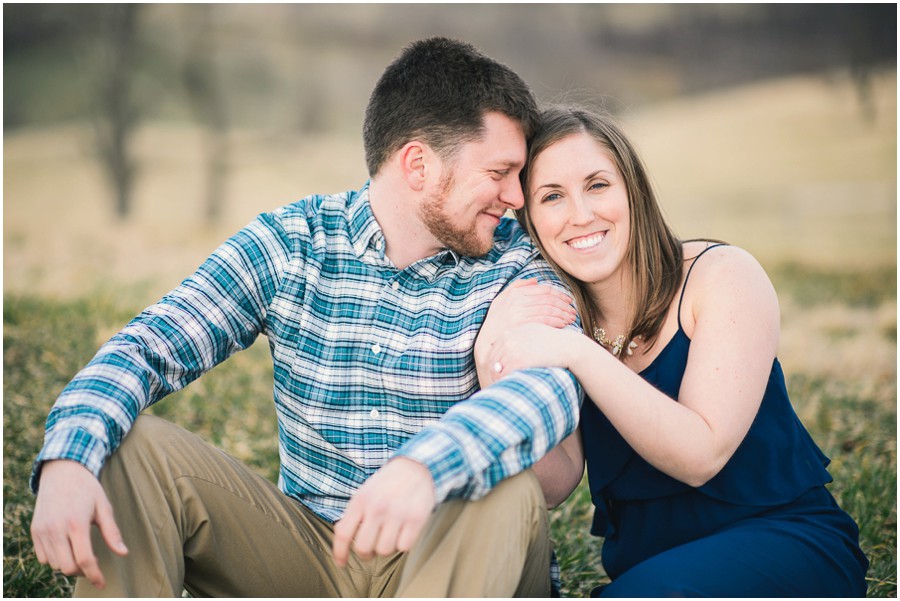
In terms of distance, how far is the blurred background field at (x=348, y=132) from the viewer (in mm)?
7664

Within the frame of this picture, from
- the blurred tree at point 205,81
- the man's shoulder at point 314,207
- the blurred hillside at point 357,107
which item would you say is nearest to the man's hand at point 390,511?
the man's shoulder at point 314,207

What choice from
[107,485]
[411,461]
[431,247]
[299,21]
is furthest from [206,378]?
[299,21]

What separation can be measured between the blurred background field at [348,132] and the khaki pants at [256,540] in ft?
10.1

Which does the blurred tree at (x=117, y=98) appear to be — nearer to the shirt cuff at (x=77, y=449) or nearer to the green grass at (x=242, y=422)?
the green grass at (x=242, y=422)

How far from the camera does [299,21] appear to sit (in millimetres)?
15586

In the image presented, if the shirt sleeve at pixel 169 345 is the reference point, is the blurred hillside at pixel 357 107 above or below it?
above

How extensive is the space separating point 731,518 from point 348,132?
14538 millimetres

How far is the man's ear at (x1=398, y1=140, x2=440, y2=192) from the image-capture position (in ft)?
9.04

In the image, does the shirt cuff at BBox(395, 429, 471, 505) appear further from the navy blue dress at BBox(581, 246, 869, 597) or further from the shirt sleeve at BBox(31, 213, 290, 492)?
the shirt sleeve at BBox(31, 213, 290, 492)

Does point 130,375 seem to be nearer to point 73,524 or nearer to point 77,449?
point 77,449

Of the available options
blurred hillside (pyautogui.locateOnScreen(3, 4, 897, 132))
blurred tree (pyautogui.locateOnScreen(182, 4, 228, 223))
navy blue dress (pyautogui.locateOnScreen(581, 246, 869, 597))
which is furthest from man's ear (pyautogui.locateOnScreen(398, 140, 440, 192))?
blurred tree (pyautogui.locateOnScreen(182, 4, 228, 223))

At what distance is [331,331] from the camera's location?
2.53 metres

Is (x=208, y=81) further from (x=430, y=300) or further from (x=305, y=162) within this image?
(x=430, y=300)

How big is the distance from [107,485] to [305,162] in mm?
13926
